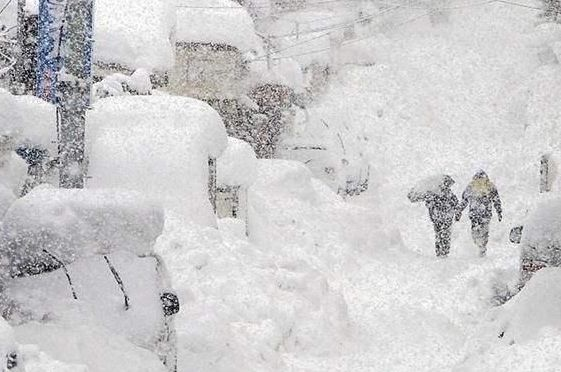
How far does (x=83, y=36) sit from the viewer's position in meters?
7.71

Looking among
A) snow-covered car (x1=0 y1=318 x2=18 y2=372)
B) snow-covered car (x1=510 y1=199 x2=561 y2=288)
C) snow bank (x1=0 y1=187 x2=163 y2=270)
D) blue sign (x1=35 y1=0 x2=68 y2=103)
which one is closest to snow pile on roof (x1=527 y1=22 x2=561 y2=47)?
blue sign (x1=35 y1=0 x2=68 y2=103)

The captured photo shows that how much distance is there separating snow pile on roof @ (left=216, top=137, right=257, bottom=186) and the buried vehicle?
9017 millimetres

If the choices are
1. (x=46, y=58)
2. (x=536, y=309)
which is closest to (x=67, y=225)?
(x=536, y=309)

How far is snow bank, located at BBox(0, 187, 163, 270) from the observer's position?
4.57 metres

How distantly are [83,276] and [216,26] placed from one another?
64.1 feet

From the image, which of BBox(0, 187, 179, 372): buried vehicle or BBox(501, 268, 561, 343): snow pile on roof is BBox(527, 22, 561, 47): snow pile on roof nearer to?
BBox(501, 268, 561, 343): snow pile on roof

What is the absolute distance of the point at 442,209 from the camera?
15352mm

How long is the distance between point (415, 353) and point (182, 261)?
264cm

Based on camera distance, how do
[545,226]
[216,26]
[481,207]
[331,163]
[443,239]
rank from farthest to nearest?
[331,163], [216,26], [481,207], [443,239], [545,226]

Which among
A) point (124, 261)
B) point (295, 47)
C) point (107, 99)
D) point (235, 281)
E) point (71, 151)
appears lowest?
point (235, 281)

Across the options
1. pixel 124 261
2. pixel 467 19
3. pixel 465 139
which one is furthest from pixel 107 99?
pixel 467 19

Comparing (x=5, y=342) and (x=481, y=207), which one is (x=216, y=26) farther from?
(x=5, y=342)

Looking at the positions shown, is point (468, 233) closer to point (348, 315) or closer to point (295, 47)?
point (348, 315)

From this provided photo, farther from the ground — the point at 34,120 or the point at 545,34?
the point at 545,34
